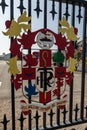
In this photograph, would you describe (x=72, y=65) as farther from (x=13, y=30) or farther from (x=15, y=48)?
(x=13, y=30)

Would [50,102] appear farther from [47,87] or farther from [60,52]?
[60,52]

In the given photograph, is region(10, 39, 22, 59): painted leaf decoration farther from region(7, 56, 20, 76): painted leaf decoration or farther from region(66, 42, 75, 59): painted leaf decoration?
region(66, 42, 75, 59): painted leaf decoration

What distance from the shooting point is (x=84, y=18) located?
3.95 m

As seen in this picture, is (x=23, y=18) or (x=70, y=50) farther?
(x=70, y=50)

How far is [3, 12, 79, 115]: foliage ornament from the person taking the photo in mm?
3154

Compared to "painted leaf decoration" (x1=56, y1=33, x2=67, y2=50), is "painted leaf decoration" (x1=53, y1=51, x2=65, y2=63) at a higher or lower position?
lower

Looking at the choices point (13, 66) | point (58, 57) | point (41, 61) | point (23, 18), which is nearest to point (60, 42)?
point (58, 57)

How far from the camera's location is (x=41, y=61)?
3.34m

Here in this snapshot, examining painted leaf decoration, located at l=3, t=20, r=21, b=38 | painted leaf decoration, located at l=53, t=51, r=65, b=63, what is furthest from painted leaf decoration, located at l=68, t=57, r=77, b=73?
painted leaf decoration, located at l=3, t=20, r=21, b=38

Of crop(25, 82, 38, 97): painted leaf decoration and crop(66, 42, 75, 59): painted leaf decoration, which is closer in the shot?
crop(25, 82, 38, 97): painted leaf decoration

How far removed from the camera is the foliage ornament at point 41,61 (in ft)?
10.3

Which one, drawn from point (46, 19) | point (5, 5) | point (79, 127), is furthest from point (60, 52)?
point (79, 127)

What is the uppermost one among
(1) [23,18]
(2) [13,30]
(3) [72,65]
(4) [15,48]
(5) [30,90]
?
(1) [23,18]

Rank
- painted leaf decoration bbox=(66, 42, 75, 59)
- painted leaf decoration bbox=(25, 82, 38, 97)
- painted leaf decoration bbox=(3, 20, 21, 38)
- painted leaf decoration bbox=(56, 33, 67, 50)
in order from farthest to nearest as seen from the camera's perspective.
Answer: painted leaf decoration bbox=(66, 42, 75, 59) → painted leaf decoration bbox=(56, 33, 67, 50) → painted leaf decoration bbox=(25, 82, 38, 97) → painted leaf decoration bbox=(3, 20, 21, 38)
